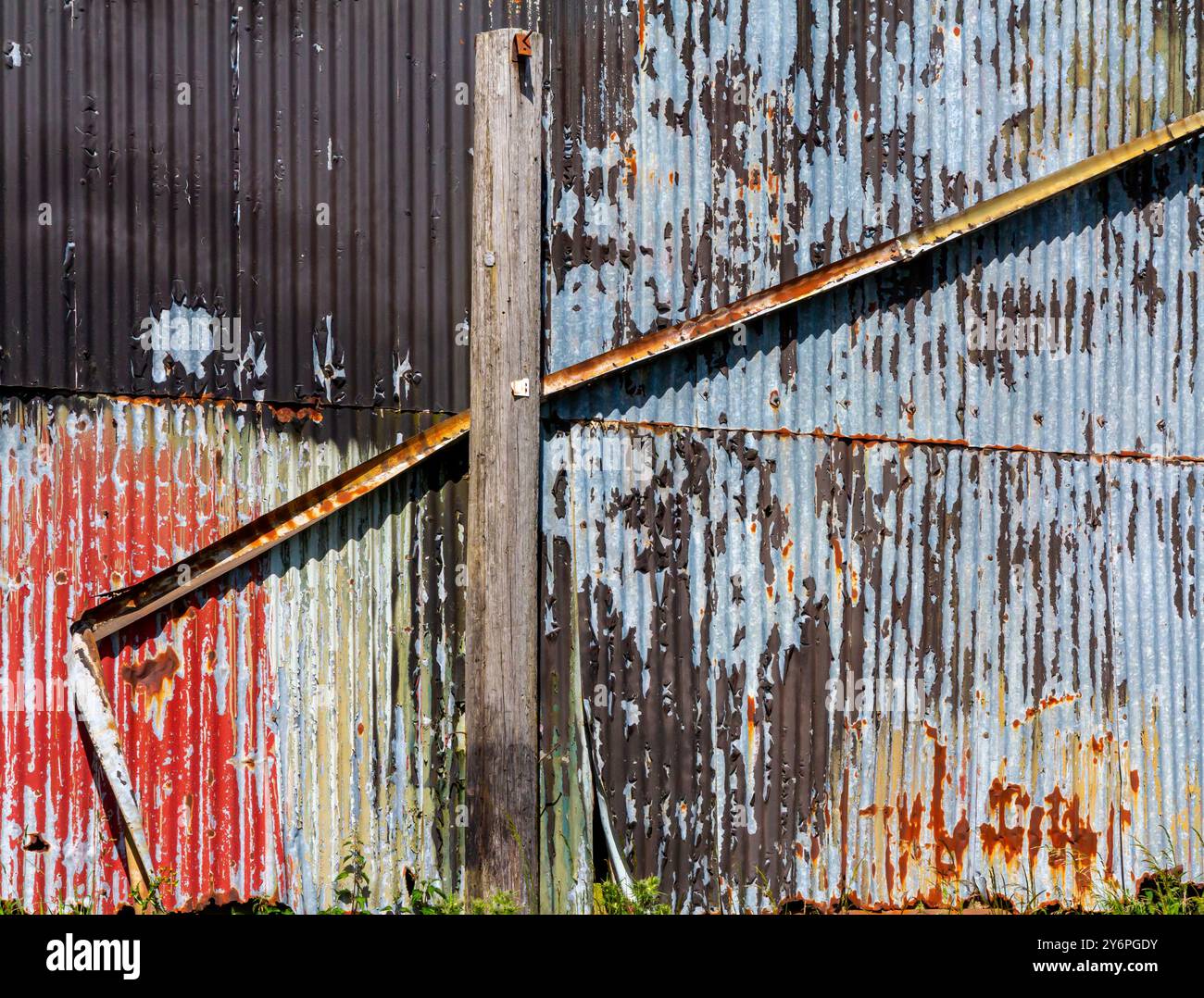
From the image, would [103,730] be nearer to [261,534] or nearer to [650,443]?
[261,534]

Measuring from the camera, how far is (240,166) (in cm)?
482

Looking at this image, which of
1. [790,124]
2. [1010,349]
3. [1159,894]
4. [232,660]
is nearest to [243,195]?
[232,660]

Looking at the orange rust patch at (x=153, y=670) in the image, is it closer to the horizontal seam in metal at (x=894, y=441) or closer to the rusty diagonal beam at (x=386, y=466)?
the rusty diagonal beam at (x=386, y=466)

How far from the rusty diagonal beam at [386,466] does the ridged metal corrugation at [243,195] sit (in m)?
0.32

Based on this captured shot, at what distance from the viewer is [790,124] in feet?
18.1

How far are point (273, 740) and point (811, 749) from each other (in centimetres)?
232

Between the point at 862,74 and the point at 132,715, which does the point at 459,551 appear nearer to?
the point at 132,715

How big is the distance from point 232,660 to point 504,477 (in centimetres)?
128

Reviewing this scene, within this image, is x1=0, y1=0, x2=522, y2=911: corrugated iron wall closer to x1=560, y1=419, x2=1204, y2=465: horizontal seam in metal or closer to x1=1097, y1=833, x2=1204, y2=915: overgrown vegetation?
x1=560, y1=419, x2=1204, y2=465: horizontal seam in metal

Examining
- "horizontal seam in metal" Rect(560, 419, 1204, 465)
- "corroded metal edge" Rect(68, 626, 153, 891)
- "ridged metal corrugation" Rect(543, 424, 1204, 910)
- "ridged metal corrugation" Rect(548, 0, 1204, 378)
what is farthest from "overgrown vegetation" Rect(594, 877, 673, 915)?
"ridged metal corrugation" Rect(548, 0, 1204, 378)

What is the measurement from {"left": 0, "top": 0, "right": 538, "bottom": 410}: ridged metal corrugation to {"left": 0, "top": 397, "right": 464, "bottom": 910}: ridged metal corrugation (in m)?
0.22

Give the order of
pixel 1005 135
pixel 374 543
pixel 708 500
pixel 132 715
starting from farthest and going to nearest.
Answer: pixel 1005 135 → pixel 708 500 → pixel 374 543 → pixel 132 715

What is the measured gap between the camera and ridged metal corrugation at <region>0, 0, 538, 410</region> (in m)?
4.64
